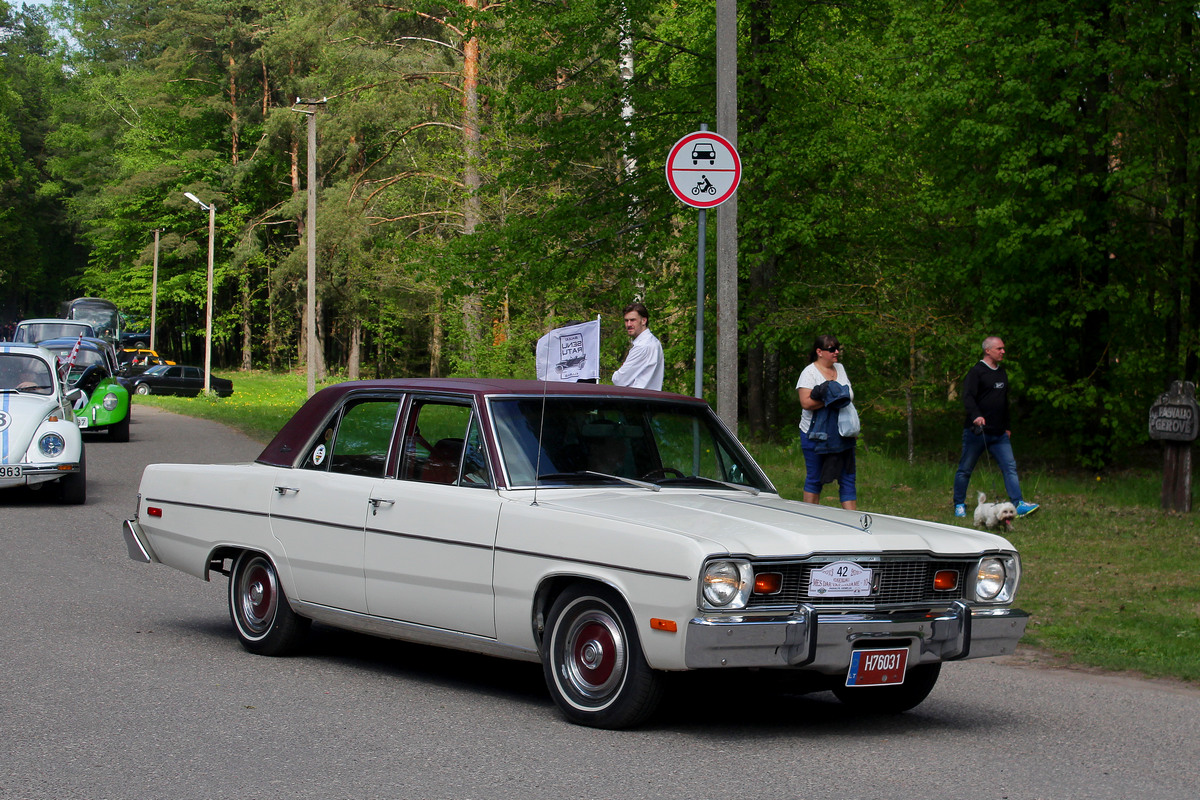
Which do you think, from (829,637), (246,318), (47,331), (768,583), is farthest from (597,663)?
(246,318)

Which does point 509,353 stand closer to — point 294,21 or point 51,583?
point 51,583

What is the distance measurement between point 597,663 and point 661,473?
52.0 inches

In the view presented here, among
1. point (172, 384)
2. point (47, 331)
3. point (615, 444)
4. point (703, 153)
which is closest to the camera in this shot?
point (615, 444)

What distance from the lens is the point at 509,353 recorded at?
30219 millimetres

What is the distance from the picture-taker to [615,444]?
6.73 metres

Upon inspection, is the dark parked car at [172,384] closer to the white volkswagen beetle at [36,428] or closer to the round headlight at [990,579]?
the white volkswagen beetle at [36,428]

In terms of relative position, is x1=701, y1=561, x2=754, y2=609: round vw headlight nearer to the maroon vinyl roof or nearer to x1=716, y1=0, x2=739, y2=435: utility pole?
the maroon vinyl roof

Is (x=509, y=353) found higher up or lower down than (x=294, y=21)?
lower down

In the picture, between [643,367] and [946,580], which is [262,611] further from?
[643,367]

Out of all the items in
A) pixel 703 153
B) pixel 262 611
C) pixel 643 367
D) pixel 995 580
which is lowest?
pixel 262 611

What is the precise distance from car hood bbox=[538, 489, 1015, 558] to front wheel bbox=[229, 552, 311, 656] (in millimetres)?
1984

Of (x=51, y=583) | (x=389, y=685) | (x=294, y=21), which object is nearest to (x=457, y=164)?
→ (x=294, y=21)

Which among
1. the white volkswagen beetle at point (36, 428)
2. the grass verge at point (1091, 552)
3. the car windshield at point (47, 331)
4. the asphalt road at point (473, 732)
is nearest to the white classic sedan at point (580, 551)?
the asphalt road at point (473, 732)

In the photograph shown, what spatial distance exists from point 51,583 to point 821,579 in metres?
6.59
